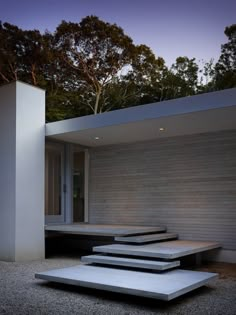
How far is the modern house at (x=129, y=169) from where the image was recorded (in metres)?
6.92

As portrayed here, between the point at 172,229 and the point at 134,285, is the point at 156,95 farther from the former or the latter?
the point at 134,285

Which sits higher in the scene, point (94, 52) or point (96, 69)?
point (94, 52)

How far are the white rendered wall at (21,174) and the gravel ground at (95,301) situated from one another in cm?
165

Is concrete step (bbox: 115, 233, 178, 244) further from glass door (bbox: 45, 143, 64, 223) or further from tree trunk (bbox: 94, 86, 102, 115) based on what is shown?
tree trunk (bbox: 94, 86, 102, 115)

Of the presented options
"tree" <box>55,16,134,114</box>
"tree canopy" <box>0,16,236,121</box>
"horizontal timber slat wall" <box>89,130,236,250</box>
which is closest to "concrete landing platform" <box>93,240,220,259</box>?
"horizontal timber slat wall" <box>89,130,236,250</box>

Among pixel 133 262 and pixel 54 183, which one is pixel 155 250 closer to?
pixel 133 262

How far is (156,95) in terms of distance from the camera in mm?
16562

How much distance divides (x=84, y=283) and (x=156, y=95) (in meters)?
13.0

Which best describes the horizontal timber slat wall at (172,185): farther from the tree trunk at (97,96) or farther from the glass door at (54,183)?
the tree trunk at (97,96)

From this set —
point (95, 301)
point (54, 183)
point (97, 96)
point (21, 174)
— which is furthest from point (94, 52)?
point (95, 301)

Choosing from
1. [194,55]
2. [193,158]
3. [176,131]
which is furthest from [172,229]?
[194,55]

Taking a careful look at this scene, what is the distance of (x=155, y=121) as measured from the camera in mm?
6422

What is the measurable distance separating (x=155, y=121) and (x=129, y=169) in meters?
2.33

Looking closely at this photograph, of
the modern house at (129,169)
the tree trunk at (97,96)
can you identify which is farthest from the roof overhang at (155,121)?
the tree trunk at (97,96)
